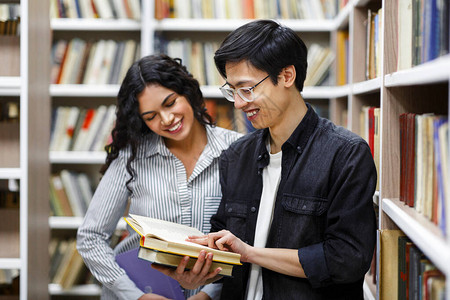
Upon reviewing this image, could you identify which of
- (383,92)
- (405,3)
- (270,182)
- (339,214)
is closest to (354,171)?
(339,214)

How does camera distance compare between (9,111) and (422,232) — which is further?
(9,111)

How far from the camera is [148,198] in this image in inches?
65.1

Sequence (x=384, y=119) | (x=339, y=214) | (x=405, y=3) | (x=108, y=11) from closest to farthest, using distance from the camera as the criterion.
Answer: (x=339, y=214) → (x=405, y=3) → (x=384, y=119) → (x=108, y=11)

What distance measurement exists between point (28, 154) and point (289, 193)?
103 cm

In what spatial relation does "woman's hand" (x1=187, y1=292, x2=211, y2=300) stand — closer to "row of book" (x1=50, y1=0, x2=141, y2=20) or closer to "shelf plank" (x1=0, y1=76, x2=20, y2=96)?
"shelf plank" (x1=0, y1=76, x2=20, y2=96)

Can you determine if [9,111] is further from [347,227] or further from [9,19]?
[347,227]

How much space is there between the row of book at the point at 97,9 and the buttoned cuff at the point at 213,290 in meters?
1.82

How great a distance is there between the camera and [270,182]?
136 cm

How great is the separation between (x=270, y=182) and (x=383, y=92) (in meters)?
0.42

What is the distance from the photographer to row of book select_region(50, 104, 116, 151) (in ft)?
9.71

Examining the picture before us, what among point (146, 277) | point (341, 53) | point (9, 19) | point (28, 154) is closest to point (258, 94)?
point (146, 277)

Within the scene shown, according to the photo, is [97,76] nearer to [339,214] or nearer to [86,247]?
[86,247]

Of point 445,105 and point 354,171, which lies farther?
point 445,105

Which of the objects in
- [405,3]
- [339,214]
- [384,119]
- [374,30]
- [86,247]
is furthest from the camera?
[374,30]
